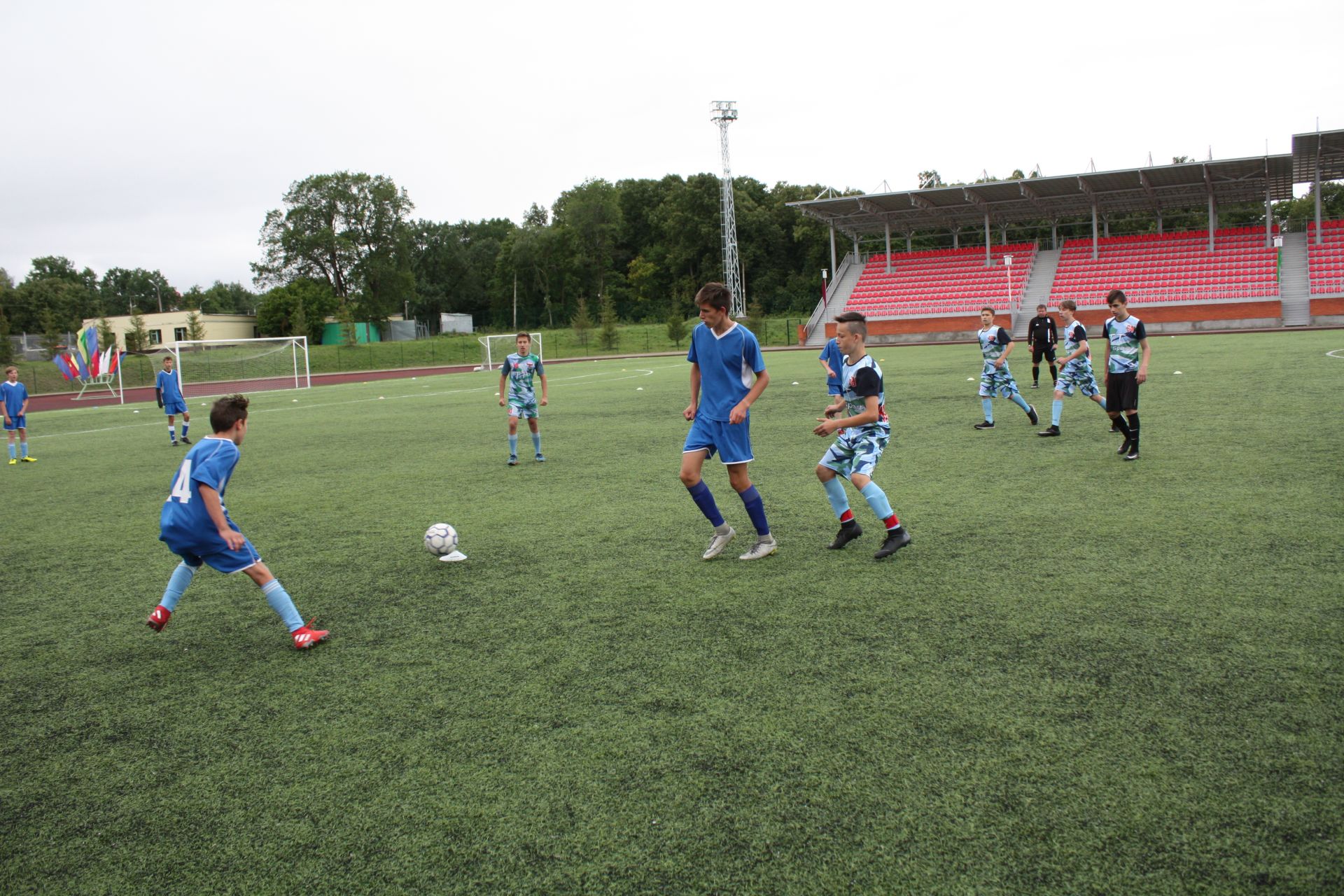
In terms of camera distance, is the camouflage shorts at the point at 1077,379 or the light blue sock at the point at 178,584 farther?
the camouflage shorts at the point at 1077,379

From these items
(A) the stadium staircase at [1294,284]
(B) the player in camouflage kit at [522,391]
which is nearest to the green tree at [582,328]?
(A) the stadium staircase at [1294,284]

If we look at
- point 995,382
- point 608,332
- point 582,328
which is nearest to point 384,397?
point 995,382

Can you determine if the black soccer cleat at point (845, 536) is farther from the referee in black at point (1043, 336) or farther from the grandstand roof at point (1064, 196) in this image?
the grandstand roof at point (1064, 196)

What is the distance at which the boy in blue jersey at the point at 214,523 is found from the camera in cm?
473

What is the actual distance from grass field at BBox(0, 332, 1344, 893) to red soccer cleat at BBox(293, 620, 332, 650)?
8cm

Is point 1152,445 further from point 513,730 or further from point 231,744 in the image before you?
point 231,744

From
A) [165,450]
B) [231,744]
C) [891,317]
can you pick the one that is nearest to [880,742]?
[231,744]

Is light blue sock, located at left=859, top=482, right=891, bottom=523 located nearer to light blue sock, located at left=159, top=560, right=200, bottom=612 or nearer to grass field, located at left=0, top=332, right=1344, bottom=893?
grass field, located at left=0, top=332, right=1344, bottom=893

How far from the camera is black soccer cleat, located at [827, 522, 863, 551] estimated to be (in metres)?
6.53

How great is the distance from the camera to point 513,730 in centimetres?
381

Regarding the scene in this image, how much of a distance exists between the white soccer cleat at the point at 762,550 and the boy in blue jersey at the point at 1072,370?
264 inches

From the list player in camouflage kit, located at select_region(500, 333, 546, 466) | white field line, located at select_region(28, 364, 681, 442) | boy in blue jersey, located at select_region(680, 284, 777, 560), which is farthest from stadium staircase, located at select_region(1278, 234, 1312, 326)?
boy in blue jersey, located at select_region(680, 284, 777, 560)

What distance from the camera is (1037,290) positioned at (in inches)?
1809

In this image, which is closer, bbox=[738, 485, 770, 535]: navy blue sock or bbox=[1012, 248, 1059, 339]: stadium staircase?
bbox=[738, 485, 770, 535]: navy blue sock
